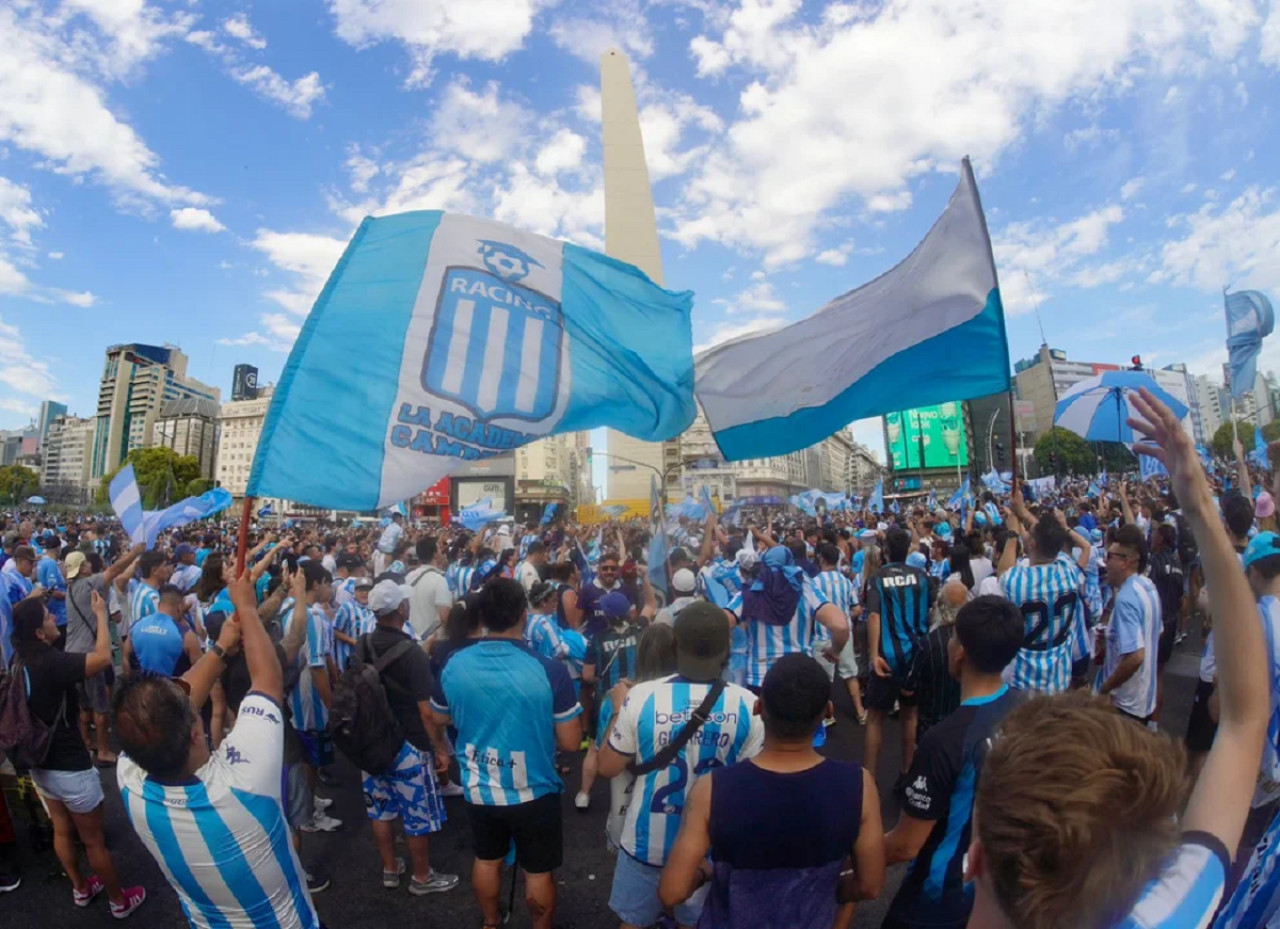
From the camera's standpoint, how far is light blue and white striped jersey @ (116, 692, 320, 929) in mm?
2260

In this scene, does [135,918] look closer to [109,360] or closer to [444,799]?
[444,799]

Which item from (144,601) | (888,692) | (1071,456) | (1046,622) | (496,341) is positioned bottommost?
(888,692)

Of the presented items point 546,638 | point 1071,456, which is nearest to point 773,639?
point 546,638

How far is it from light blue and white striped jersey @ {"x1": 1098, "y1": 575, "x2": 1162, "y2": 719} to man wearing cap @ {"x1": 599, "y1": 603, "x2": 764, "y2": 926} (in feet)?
9.54

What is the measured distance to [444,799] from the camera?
554cm

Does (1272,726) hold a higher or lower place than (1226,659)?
lower

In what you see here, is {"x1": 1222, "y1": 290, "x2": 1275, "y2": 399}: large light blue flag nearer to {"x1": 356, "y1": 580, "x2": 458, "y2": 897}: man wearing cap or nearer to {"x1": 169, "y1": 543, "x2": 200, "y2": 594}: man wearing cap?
{"x1": 356, "y1": 580, "x2": 458, "y2": 897}: man wearing cap

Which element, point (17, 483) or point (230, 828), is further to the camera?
point (17, 483)

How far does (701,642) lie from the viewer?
2.72m

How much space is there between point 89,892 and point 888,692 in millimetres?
4992

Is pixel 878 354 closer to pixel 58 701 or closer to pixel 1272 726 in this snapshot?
pixel 1272 726

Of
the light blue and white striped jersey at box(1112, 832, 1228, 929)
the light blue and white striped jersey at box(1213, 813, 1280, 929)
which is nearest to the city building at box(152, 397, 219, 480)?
the light blue and white striped jersey at box(1213, 813, 1280, 929)

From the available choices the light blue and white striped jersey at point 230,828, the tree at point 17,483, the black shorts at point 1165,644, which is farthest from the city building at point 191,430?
the light blue and white striped jersey at point 230,828

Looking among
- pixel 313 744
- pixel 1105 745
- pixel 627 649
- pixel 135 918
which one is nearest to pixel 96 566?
pixel 313 744
